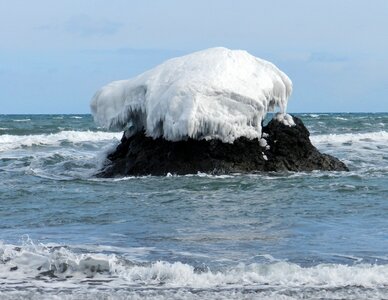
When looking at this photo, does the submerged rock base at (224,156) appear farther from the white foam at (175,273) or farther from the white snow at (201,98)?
the white foam at (175,273)

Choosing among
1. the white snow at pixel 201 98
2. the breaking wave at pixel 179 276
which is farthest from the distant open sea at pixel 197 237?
the white snow at pixel 201 98

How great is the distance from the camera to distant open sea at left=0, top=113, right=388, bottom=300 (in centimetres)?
694

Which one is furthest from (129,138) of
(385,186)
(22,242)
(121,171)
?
(22,242)

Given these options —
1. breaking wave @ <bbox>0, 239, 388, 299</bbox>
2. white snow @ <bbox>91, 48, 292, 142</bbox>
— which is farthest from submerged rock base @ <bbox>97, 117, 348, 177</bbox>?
breaking wave @ <bbox>0, 239, 388, 299</bbox>

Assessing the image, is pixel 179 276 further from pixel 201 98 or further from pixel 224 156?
pixel 224 156

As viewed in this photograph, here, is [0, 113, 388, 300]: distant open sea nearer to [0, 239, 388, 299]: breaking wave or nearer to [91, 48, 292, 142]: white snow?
[0, 239, 388, 299]: breaking wave

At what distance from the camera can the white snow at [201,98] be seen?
50.1 feet

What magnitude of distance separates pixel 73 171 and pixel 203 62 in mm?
4093

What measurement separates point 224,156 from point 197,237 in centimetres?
664

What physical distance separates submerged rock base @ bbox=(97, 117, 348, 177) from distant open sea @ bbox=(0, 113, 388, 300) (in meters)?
0.44

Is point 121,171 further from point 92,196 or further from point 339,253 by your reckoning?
point 339,253

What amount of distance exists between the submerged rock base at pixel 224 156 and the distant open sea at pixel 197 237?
44 cm

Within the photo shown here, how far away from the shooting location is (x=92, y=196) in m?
12.9

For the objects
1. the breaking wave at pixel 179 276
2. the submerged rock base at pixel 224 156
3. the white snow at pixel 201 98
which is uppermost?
the white snow at pixel 201 98
